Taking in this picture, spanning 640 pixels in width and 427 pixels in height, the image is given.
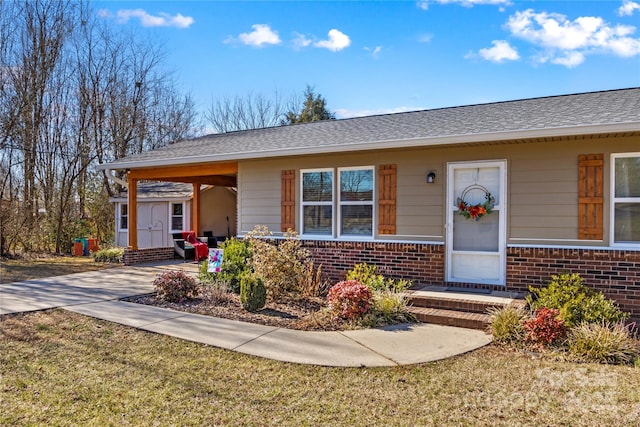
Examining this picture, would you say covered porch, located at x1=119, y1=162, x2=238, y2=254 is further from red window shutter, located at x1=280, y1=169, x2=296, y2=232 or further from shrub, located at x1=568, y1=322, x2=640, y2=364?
shrub, located at x1=568, y1=322, x2=640, y2=364

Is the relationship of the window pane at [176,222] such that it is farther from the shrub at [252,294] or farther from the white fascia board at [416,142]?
the shrub at [252,294]

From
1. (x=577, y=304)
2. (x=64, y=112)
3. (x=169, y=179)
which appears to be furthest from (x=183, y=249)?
(x=577, y=304)

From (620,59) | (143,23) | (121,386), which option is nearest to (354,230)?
(121,386)

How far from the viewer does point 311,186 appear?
845 cm

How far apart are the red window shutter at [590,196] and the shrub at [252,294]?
15.7 ft

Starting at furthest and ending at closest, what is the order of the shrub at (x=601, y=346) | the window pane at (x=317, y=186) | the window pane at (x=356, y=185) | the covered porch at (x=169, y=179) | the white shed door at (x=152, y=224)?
the white shed door at (x=152, y=224), the covered porch at (x=169, y=179), the window pane at (x=317, y=186), the window pane at (x=356, y=185), the shrub at (x=601, y=346)

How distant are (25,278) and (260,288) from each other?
253 inches

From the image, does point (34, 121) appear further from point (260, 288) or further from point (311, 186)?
point (260, 288)

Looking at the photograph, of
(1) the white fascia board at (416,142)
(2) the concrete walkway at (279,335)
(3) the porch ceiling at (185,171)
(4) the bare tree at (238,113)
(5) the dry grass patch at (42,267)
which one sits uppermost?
(4) the bare tree at (238,113)

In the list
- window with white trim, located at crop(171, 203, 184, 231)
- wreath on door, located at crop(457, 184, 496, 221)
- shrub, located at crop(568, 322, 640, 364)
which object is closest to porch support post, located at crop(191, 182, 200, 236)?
window with white trim, located at crop(171, 203, 184, 231)

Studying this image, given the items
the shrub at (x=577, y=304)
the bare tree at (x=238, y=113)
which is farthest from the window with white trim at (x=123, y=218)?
the shrub at (x=577, y=304)

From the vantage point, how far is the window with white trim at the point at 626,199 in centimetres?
598

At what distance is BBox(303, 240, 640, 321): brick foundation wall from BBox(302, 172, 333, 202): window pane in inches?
33.8

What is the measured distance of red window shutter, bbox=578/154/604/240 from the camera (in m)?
6.09
